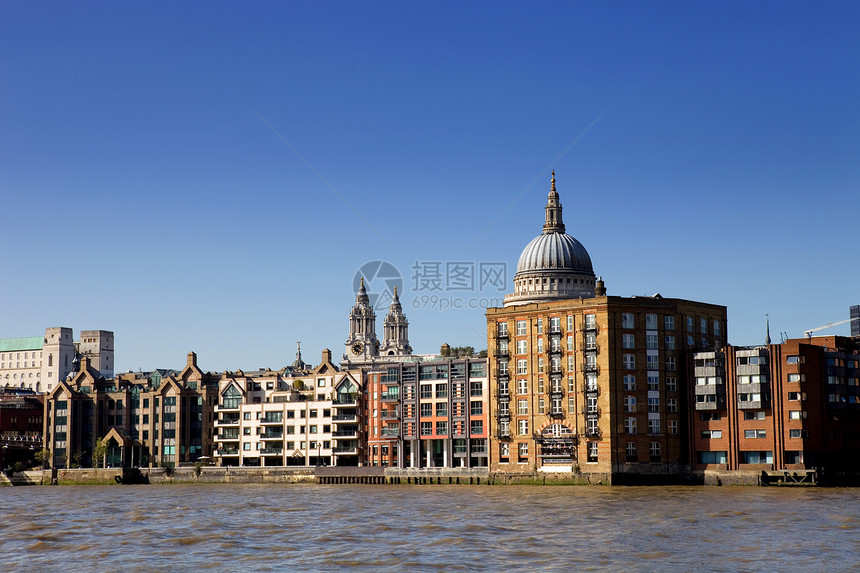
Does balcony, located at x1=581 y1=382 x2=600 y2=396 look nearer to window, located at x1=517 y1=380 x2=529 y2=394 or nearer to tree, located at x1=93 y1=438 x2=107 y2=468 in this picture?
window, located at x1=517 y1=380 x2=529 y2=394

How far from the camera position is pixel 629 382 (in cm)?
13225

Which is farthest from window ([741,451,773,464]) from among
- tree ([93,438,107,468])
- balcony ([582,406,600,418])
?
tree ([93,438,107,468])

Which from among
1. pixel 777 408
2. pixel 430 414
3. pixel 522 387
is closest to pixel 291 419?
pixel 430 414

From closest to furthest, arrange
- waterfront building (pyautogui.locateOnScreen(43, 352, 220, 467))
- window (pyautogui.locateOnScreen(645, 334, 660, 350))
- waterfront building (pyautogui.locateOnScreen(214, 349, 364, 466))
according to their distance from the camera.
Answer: window (pyautogui.locateOnScreen(645, 334, 660, 350)) → waterfront building (pyautogui.locateOnScreen(214, 349, 364, 466)) → waterfront building (pyautogui.locateOnScreen(43, 352, 220, 467))

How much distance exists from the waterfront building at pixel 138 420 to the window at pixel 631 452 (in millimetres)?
81533

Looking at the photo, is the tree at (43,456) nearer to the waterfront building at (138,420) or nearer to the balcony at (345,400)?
the waterfront building at (138,420)

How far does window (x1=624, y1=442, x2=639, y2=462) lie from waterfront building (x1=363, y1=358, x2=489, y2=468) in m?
23.5

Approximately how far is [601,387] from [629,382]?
3291 millimetres

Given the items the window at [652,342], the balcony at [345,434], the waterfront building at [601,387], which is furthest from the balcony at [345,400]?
the window at [652,342]

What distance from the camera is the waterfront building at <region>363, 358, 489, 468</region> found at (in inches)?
5945

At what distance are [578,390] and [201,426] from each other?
7731cm

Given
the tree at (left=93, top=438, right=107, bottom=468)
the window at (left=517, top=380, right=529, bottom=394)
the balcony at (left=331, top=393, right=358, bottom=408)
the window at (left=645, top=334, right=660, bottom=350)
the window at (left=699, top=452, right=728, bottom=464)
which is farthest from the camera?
the tree at (left=93, top=438, right=107, bottom=468)

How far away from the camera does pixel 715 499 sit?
95.2 metres

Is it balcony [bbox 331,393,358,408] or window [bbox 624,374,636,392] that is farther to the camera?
balcony [bbox 331,393,358,408]
